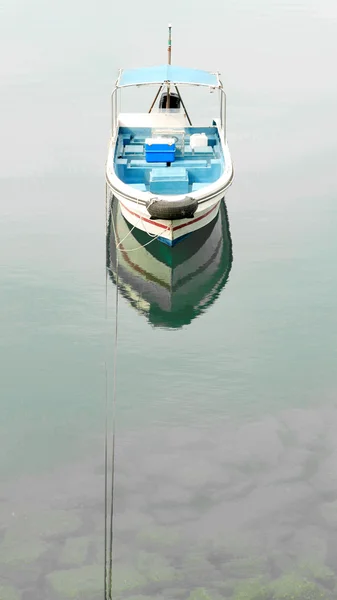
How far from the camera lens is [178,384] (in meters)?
11.7

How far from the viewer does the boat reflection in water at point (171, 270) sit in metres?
14.0

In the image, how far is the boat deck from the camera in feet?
51.1

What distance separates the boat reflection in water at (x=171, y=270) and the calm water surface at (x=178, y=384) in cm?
6

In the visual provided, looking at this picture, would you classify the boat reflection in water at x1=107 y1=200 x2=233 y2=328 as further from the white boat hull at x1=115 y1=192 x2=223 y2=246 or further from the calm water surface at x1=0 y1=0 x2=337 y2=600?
the white boat hull at x1=115 y1=192 x2=223 y2=246
